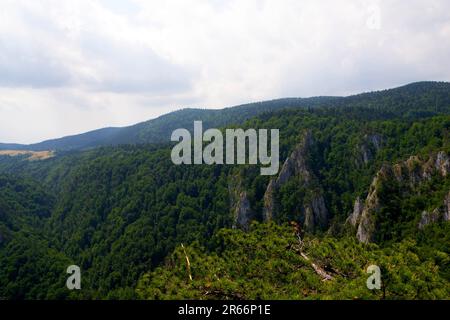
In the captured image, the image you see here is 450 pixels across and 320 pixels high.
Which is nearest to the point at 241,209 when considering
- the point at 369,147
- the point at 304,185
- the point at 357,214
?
the point at 304,185

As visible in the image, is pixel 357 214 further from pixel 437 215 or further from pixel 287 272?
pixel 287 272

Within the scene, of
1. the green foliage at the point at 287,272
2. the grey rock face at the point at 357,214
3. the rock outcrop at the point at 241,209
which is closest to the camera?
the green foliage at the point at 287,272

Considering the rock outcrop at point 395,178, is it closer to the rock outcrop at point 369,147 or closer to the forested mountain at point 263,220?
the forested mountain at point 263,220

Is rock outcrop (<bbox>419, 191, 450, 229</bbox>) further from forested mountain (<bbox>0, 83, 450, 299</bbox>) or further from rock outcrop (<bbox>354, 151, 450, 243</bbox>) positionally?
rock outcrop (<bbox>354, 151, 450, 243</bbox>)

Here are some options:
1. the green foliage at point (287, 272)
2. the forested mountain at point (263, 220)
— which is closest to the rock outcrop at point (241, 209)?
the forested mountain at point (263, 220)

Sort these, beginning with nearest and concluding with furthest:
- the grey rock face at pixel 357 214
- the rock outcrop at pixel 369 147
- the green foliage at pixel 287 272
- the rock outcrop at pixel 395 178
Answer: the green foliage at pixel 287 272 → the rock outcrop at pixel 395 178 → the grey rock face at pixel 357 214 → the rock outcrop at pixel 369 147
